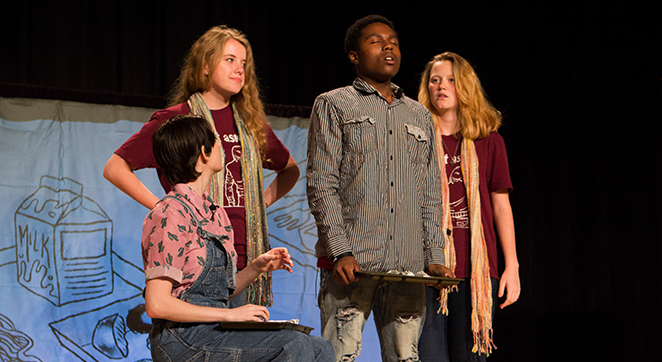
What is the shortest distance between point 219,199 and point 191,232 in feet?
2.29

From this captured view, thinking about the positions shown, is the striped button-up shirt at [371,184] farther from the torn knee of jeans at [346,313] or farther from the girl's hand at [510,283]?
the girl's hand at [510,283]

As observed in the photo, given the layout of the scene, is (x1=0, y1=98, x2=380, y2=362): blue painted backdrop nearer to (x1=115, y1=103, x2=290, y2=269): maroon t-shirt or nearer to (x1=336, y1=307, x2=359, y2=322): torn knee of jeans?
(x1=115, y1=103, x2=290, y2=269): maroon t-shirt

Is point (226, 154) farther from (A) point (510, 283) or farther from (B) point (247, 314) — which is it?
(A) point (510, 283)

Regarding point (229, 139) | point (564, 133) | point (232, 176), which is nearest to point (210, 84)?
point (229, 139)

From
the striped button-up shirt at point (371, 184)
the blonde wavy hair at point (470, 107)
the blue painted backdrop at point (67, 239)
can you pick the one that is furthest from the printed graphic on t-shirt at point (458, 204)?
the blue painted backdrop at point (67, 239)

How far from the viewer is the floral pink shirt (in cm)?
134

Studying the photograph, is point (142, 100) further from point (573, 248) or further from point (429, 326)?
point (573, 248)

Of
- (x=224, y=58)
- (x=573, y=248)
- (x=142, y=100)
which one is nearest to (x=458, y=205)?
(x=224, y=58)

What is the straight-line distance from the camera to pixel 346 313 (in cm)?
178

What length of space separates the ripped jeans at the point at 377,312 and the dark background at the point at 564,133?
243 centimetres

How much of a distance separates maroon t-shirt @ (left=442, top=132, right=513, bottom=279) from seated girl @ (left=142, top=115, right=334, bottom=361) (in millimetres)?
939

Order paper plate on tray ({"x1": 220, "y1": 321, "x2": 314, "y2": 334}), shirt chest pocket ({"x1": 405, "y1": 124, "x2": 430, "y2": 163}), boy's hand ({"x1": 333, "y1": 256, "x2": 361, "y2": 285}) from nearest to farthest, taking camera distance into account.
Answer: paper plate on tray ({"x1": 220, "y1": 321, "x2": 314, "y2": 334})
boy's hand ({"x1": 333, "y1": 256, "x2": 361, "y2": 285})
shirt chest pocket ({"x1": 405, "y1": 124, "x2": 430, "y2": 163})

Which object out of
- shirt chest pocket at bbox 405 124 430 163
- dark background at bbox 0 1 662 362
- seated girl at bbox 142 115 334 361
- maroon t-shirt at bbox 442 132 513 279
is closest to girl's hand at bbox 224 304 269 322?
seated girl at bbox 142 115 334 361

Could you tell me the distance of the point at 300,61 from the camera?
4133mm
